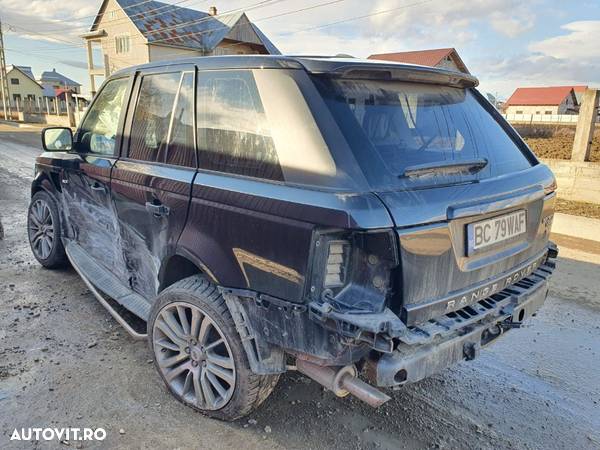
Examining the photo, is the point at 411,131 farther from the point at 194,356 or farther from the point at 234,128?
the point at 194,356

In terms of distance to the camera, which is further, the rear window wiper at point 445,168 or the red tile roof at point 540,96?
the red tile roof at point 540,96

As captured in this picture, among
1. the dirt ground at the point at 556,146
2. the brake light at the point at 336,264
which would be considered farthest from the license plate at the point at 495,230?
the dirt ground at the point at 556,146

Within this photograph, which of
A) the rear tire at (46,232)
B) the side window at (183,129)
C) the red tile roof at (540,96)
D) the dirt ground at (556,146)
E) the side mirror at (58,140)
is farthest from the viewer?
the red tile roof at (540,96)

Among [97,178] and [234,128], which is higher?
[234,128]

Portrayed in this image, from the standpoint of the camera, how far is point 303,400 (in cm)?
286

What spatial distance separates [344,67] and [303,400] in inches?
77.8

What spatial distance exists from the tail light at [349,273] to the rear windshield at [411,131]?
293 mm

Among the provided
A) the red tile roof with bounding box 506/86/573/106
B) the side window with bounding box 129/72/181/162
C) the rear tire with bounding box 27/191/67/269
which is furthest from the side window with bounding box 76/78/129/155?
the red tile roof with bounding box 506/86/573/106

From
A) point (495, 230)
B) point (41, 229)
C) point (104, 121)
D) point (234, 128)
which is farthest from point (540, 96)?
point (234, 128)

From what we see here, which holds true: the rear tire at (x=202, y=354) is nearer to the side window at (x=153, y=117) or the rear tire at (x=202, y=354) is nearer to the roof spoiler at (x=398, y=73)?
the side window at (x=153, y=117)

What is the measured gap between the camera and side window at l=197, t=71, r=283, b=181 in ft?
7.62

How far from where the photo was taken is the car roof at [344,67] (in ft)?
7.30

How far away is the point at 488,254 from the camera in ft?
7.71

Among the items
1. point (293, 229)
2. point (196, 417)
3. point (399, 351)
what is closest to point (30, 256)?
point (196, 417)
